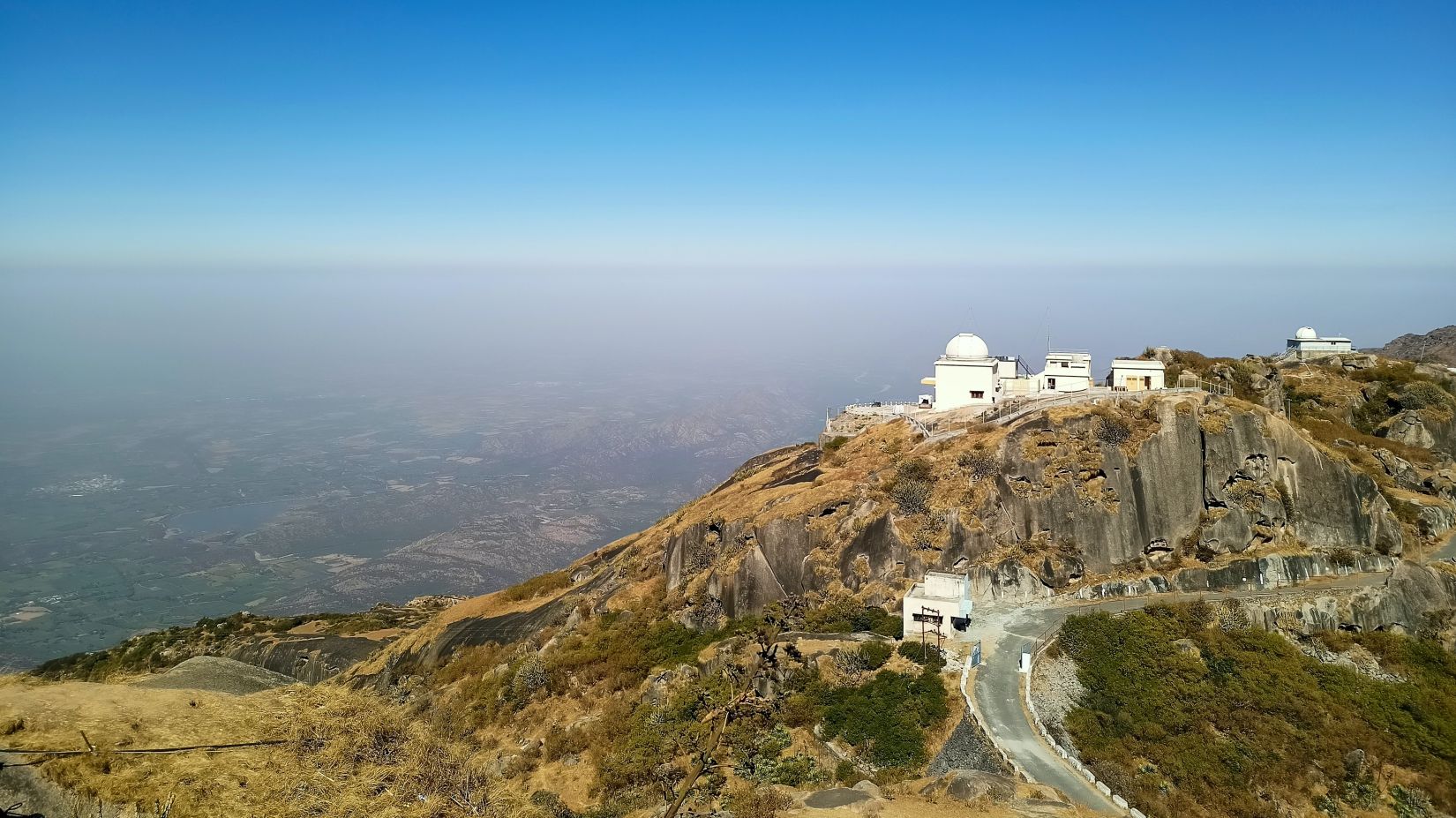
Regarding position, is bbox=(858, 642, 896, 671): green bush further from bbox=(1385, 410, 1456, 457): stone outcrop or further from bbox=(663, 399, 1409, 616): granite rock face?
bbox=(1385, 410, 1456, 457): stone outcrop

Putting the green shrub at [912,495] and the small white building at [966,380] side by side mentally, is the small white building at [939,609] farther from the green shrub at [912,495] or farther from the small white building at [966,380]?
the small white building at [966,380]

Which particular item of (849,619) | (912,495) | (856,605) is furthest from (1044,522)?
(849,619)

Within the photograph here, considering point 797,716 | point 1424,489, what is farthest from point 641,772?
point 1424,489

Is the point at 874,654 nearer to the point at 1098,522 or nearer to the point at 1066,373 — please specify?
the point at 1098,522

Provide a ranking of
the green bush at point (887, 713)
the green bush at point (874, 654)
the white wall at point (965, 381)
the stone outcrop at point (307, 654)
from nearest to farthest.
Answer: the green bush at point (887, 713), the green bush at point (874, 654), the stone outcrop at point (307, 654), the white wall at point (965, 381)

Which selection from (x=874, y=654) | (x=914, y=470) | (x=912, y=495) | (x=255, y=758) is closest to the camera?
(x=255, y=758)

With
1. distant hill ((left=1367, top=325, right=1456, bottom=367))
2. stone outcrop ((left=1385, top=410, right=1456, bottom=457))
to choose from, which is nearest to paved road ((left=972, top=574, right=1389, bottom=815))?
stone outcrop ((left=1385, top=410, right=1456, bottom=457))

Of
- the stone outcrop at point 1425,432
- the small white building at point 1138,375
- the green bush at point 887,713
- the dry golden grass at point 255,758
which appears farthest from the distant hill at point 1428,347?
the dry golden grass at point 255,758
